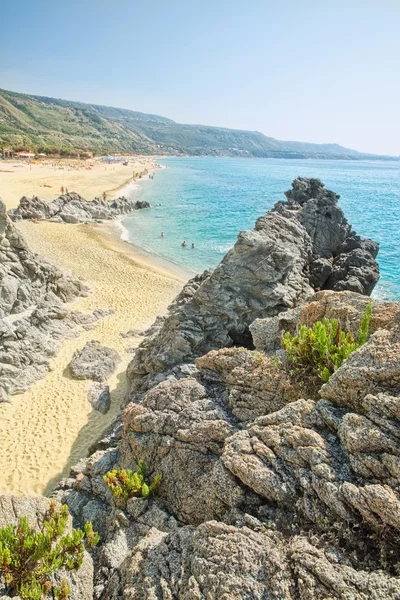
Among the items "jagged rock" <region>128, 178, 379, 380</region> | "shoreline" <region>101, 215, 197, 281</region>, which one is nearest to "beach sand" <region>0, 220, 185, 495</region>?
"shoreline" <region>101, 215, 197, 281</region>

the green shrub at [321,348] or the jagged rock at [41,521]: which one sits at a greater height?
the green shrub at [321,348]

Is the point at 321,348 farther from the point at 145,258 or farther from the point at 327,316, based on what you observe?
the point at 145,258

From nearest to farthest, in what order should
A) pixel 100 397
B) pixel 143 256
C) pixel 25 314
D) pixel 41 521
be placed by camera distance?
pixel 41 521 < pixel 100 397 < pixel 25 314 < pixel 143 256

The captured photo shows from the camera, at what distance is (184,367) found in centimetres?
905

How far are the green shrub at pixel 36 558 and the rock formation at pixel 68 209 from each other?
39.2 m

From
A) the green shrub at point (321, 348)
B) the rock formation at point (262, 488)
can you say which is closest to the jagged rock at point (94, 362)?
the rock formation at point (262, 488)

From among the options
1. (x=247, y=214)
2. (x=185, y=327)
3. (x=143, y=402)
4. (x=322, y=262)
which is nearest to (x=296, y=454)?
(x=143, y=402)

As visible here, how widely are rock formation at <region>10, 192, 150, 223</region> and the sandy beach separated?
9.88 meters

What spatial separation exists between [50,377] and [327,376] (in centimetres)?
1140

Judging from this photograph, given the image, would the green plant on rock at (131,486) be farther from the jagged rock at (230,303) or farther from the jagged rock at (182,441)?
the jagged rock at (230,303)

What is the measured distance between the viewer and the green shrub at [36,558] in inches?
→ 188

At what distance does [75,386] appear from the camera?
44.8 ft

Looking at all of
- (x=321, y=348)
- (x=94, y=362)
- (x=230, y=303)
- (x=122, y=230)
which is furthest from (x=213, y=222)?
(x=321, y=348)

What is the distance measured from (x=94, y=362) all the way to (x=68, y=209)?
116 ft
